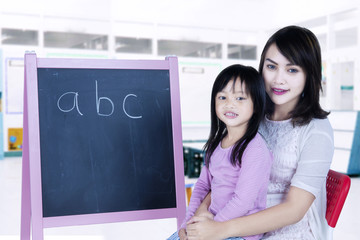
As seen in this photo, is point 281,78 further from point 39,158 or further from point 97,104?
point 39,158

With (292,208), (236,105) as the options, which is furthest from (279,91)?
(292,208)

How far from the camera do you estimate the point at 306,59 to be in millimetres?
1363

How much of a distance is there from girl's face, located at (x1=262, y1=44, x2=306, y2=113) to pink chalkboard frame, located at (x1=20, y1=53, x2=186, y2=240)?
474 mm

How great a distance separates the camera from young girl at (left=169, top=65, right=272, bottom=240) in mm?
1297

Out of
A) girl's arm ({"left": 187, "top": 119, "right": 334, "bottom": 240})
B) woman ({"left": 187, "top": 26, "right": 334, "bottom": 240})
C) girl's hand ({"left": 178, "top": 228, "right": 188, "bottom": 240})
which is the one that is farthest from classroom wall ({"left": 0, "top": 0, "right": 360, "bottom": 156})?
girl's hand ({"left": 178, "top": 228, "right": 188, "bottom": 240})

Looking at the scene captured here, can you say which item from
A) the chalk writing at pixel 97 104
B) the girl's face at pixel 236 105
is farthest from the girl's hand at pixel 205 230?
the chalk writing at pixel 97 104

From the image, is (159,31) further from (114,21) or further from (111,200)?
(111,200)

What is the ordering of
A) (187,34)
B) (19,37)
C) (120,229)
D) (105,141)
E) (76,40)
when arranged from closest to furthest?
(105,141)
(120,229)
(19,37)
(76,40)
(187,34)

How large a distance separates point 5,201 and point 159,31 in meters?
5.20

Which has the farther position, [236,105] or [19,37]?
[19,37]

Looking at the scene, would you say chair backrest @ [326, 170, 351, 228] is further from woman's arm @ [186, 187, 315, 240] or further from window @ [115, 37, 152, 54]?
window @ [115, 37, 152, 54]

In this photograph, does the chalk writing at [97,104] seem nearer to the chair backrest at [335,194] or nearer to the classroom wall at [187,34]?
the chair backrest at [335,194]

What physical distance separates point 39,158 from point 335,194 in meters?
1.15

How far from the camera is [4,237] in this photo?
118 inches
